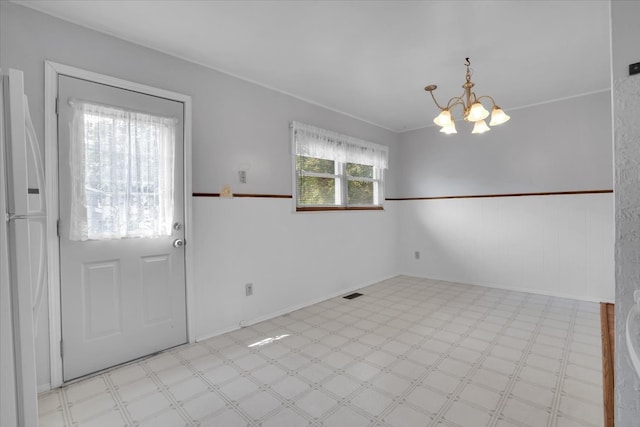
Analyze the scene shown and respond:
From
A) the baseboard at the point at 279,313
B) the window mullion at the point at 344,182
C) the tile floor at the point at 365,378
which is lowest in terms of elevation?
the tile floor at the point at 365,378

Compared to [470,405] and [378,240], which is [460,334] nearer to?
[470,405]

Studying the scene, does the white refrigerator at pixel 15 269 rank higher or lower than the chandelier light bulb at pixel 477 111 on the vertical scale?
lower

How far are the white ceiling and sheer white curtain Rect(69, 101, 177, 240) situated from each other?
24.8 inches

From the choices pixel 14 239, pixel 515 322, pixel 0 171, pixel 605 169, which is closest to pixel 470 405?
pixel 515 322

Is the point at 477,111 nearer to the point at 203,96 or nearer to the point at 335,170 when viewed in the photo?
the point at 335,170

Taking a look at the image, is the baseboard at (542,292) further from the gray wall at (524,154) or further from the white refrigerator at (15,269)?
the white refrigerator at (15,269)

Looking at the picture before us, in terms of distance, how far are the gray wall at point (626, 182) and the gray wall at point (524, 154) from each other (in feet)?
10.6

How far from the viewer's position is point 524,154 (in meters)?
4.03

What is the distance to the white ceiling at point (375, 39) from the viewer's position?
1992 mm

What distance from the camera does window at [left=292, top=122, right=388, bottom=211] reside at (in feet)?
11.9

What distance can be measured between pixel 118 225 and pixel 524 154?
4.55 m

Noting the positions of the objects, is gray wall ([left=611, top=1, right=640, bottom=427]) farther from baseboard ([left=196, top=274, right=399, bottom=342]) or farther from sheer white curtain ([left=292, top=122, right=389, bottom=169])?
sheer white curtain ([left=292, top=122, right=389, bottom=169])

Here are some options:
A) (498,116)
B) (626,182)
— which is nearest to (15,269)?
(626,182)

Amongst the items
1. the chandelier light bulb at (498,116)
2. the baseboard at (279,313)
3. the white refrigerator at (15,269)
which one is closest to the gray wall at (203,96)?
the white refrigerator at (15,269)
